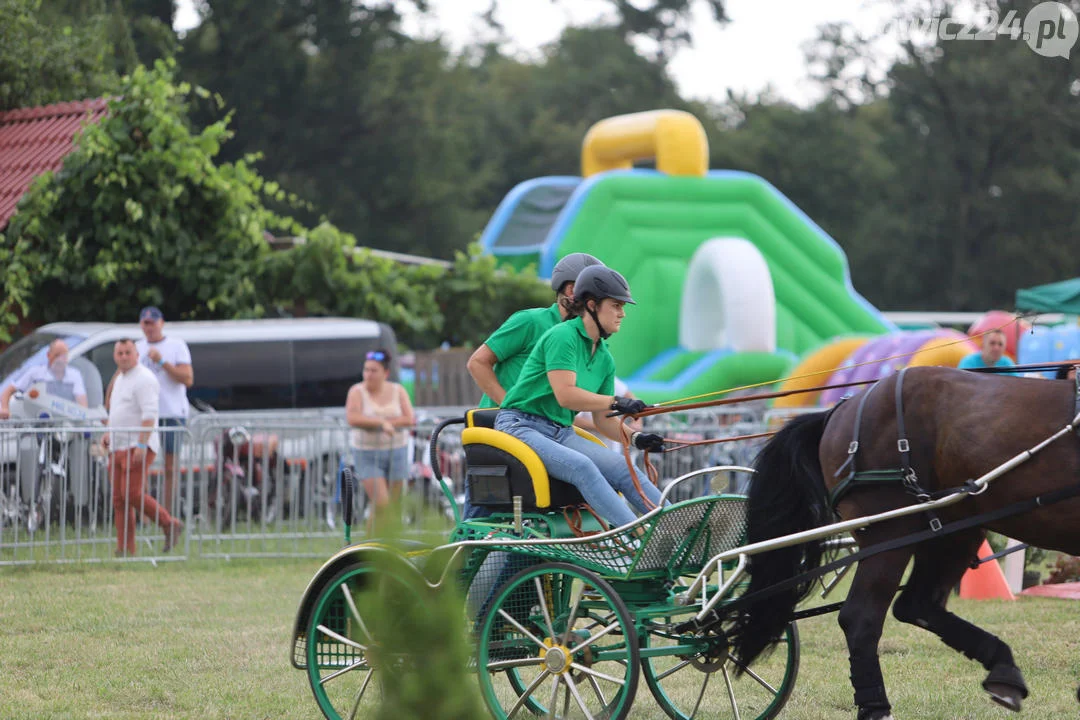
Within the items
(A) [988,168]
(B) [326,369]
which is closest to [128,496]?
(B) [326,369]

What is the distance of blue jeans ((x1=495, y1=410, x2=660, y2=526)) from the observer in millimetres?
5336

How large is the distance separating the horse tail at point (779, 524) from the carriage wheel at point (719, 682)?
0.10 metres

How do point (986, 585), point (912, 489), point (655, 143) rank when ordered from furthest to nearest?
1. point (655, 143)
2. point (986, 585)
3. point (912, 489)

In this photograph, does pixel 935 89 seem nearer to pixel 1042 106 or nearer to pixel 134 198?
pixel 1042 106

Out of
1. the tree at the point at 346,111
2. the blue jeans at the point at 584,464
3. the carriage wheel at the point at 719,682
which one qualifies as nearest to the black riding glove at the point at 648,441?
the blue jeans at the point at 584,464

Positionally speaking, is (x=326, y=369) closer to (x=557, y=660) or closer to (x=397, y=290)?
(x=397, y=290)

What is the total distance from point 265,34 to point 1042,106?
83.0 feet

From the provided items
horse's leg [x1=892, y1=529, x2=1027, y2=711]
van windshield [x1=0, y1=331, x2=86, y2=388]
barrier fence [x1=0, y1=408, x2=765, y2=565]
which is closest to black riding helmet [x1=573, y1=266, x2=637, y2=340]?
horse's leg [x1=892, y1=529, x2=1027, y2=711]

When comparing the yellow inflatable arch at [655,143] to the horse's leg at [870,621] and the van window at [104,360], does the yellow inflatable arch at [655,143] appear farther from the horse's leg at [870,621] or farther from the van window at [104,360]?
the horse's leg at [870,621]

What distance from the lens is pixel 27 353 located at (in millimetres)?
12898

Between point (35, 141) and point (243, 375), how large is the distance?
3.98 meters

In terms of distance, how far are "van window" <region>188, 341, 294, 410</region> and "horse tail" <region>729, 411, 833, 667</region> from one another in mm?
9307

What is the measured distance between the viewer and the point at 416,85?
4244cm

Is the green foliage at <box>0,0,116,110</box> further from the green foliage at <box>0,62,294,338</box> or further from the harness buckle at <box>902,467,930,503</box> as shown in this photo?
the harness buckle at <box>902,467,930,503</box>
